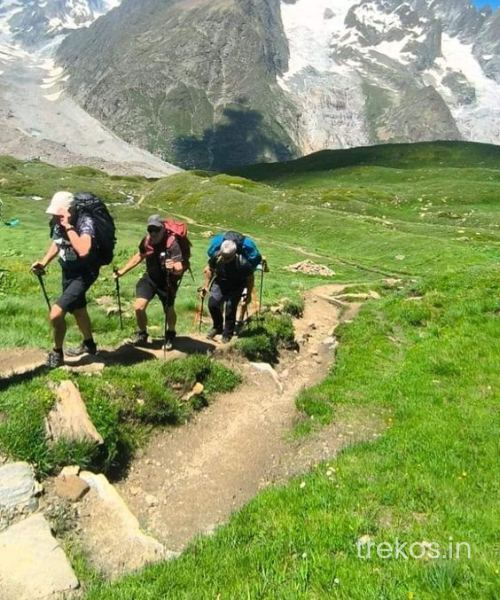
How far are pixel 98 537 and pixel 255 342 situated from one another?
9.41m

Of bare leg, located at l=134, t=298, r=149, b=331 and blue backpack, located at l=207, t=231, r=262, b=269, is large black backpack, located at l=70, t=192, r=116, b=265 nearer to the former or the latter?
bare leg, located at l=134, t=298, r=149, b=331

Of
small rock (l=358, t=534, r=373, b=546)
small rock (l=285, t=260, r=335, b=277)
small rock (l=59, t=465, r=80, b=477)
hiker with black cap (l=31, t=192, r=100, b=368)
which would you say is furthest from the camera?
small rock (l=285, t=260, r=335, b=277)

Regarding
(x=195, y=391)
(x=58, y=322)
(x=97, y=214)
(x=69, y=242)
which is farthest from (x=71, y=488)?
(x=97, y=214)

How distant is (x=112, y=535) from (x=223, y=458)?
351 cm

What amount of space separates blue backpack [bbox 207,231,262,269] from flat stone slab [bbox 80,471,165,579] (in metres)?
8.22

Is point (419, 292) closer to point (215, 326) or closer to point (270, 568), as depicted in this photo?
point (215, 326)

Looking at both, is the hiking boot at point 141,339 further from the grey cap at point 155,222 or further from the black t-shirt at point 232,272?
the grey cap at point 155,222

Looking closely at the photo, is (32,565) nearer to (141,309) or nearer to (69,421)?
(69,421)

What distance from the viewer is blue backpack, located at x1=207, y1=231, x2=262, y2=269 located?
15.6m

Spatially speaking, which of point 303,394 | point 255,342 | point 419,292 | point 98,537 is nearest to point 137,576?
point 98,537

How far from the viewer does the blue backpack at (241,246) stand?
51.2 ft

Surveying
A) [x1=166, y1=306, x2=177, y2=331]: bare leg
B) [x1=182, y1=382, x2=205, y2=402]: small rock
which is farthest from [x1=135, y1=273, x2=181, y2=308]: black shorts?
[x1=182, y1=382, x2=205, y2=402]: small rock

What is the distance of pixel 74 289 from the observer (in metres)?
12.3

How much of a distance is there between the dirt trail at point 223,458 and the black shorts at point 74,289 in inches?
147
